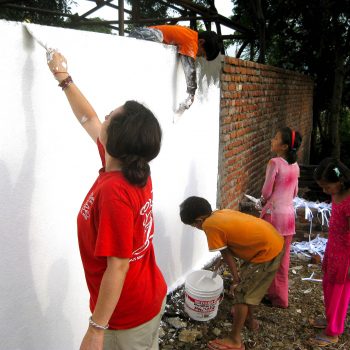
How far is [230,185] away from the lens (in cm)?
422

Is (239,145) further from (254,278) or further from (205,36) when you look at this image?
(254,278)

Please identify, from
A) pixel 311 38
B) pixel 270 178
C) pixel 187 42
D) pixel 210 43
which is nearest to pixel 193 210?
pixel 270 178

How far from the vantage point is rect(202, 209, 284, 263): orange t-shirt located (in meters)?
2.49

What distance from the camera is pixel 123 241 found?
1241 mm

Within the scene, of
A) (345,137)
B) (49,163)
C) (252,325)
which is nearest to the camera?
(49,163)

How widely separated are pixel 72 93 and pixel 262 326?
233cm

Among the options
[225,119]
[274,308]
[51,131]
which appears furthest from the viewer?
[225,119]

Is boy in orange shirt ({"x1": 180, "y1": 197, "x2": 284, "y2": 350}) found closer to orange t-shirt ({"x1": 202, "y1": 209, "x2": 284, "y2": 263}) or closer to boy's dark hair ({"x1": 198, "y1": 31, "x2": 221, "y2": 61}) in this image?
orange t-shirt ({"x1": 202, "y1": 209, "x2": 284, "y2": 263})

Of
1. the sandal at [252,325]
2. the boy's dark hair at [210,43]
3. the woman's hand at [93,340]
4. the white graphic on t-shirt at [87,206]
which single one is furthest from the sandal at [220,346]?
the boy's dark hair at [210,43]

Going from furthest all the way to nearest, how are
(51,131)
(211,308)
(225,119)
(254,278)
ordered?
(225,119), (211,308), (254,278), (51,131)

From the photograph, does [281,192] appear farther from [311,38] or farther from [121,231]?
[311,38]

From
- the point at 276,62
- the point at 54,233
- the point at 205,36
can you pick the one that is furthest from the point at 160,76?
the point at 276,62

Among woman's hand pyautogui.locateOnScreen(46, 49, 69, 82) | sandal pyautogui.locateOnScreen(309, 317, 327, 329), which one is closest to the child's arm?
sandal pyautogui.locateOnScreen(309, 317, 327, 329)

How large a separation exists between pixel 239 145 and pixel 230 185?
1.64 ft
